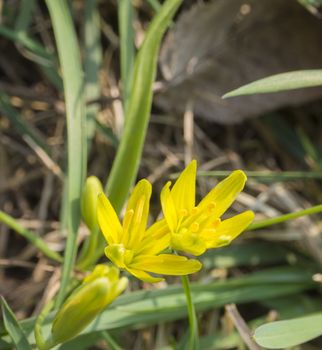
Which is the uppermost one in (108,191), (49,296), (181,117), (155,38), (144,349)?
(155,38)

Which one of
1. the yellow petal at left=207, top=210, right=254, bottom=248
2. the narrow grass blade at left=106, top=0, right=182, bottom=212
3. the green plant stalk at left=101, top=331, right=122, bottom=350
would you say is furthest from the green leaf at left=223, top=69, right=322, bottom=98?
the green plant stalk at left=101, top=331, right=122, bottom=350

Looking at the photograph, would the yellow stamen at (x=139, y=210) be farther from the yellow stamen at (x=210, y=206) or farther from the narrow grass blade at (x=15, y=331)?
the narrow grass blade at (x=15, y=331)

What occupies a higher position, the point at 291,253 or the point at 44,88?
the point at 44,88

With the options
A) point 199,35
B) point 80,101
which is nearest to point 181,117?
point 199,35

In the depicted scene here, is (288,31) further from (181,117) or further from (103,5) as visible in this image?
(103,5)

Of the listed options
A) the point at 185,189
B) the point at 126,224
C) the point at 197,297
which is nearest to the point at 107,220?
the point at 126,224
